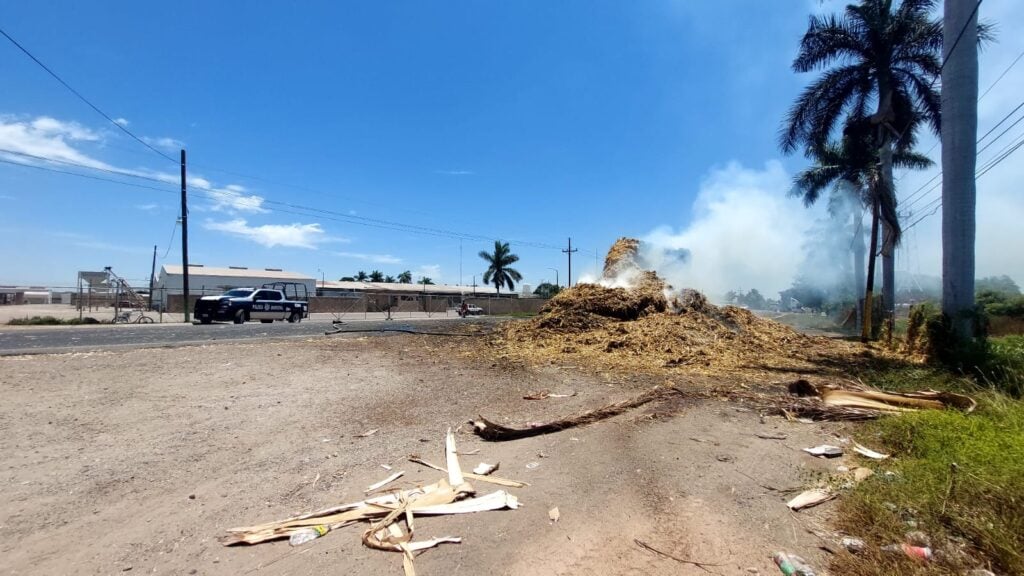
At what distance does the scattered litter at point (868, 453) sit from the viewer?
454 centimetres

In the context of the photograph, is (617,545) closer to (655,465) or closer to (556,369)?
(655,465)

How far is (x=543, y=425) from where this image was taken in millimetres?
5527

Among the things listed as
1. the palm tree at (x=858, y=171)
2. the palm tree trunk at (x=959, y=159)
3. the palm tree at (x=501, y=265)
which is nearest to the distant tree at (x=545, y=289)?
the palm tree at (x=501, y=265)

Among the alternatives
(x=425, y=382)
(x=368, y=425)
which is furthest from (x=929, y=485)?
(x=425, y=382)

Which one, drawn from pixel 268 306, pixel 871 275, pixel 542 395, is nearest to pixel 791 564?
pixel 542 395

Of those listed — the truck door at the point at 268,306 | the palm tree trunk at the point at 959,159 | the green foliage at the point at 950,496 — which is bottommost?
the green foliage at the point at 950,496

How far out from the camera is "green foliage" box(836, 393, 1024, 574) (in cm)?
268

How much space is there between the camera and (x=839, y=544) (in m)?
3.02

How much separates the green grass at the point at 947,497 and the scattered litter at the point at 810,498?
14 centimetres

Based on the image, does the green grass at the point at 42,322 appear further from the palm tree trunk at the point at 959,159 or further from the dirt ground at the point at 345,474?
the palm tree trunk at the point at 959,159

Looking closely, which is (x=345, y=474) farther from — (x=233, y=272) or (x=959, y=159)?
(x=233, y=272)

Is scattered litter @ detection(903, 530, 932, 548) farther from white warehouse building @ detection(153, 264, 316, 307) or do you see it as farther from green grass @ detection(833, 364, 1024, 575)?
white warehouse building @ detection(153, 264, 316, 307)

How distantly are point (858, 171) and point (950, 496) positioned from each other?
2614 cm

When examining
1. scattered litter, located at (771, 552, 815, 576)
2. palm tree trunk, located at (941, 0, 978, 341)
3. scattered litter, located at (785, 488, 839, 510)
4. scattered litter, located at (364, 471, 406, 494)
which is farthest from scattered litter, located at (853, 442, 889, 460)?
palm tree trunk, located at (941, 0, 978, 341)
